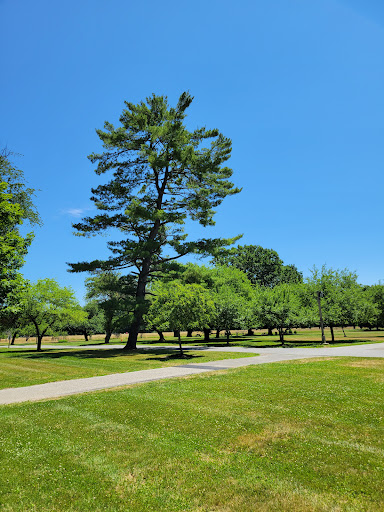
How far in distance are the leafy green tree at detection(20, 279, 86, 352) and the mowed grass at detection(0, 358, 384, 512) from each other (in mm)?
26814

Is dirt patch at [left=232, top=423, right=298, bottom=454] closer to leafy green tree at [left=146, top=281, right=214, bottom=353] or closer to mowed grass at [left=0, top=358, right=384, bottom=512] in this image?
mowed grass at [left=0, top=358, right=384, bottom=512]

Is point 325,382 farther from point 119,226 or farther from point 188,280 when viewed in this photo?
point 119,226

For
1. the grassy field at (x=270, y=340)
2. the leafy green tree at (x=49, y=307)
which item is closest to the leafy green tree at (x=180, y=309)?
the grassy field at (x=270, y=340)

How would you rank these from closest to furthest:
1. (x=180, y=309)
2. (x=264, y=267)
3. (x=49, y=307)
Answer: (x=180, y=309), (x=49, y=307), (x=264, y=267)

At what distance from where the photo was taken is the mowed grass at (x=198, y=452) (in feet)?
13.0

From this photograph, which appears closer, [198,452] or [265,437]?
[198,452]

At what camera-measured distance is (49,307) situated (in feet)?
112

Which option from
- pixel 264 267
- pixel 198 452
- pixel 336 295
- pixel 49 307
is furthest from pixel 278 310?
pixel 264 267

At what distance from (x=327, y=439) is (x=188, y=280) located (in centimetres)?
2520

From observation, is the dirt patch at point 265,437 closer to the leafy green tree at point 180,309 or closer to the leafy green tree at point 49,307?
the leafy green tree at point 180,309

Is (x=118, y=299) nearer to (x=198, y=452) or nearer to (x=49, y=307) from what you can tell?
(x=49, y=307)

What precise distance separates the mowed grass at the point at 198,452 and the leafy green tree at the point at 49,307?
88.0 ft

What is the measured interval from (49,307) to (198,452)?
32.7 meters

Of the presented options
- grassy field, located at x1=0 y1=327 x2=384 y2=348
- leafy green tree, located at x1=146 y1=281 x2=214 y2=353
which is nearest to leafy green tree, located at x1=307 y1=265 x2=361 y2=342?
grassy field, located at x1=0 y1=327 x2=384 y2=348
